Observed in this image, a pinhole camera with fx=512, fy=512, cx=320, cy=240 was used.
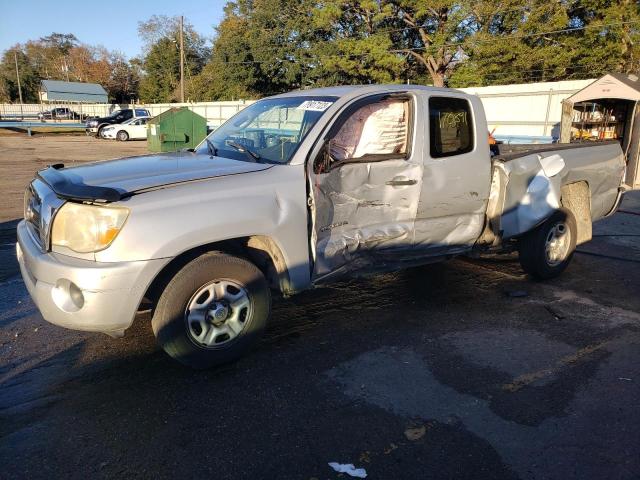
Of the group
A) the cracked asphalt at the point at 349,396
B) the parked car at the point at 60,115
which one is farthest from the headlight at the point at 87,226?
the parked car at the point at 60,115

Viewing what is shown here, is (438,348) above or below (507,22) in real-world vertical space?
below

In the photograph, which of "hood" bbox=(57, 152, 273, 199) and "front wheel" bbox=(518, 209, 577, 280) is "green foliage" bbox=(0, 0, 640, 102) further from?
"hood" bbox=(57, 152, 273, 199)

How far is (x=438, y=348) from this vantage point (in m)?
3.92

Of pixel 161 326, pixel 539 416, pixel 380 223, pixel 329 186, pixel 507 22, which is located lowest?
pixel 539 416

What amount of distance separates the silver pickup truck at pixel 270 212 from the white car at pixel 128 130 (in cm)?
2918

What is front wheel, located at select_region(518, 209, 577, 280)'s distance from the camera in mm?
5367

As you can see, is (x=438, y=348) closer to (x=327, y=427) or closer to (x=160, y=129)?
(x=327, y=427)

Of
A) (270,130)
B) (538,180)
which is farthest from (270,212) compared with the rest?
(538,180)

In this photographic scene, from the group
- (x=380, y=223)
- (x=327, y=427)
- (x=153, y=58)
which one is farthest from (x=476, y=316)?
(x=153, y=58)

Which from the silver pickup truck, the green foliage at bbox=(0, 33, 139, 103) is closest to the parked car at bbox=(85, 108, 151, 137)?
the silver pickup truck

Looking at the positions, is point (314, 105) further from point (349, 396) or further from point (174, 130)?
point (174, 130)

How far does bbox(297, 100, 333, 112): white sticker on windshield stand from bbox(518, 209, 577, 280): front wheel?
Result: 2732mm

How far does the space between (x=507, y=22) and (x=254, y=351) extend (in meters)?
35.1

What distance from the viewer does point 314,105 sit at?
4.12 metres
